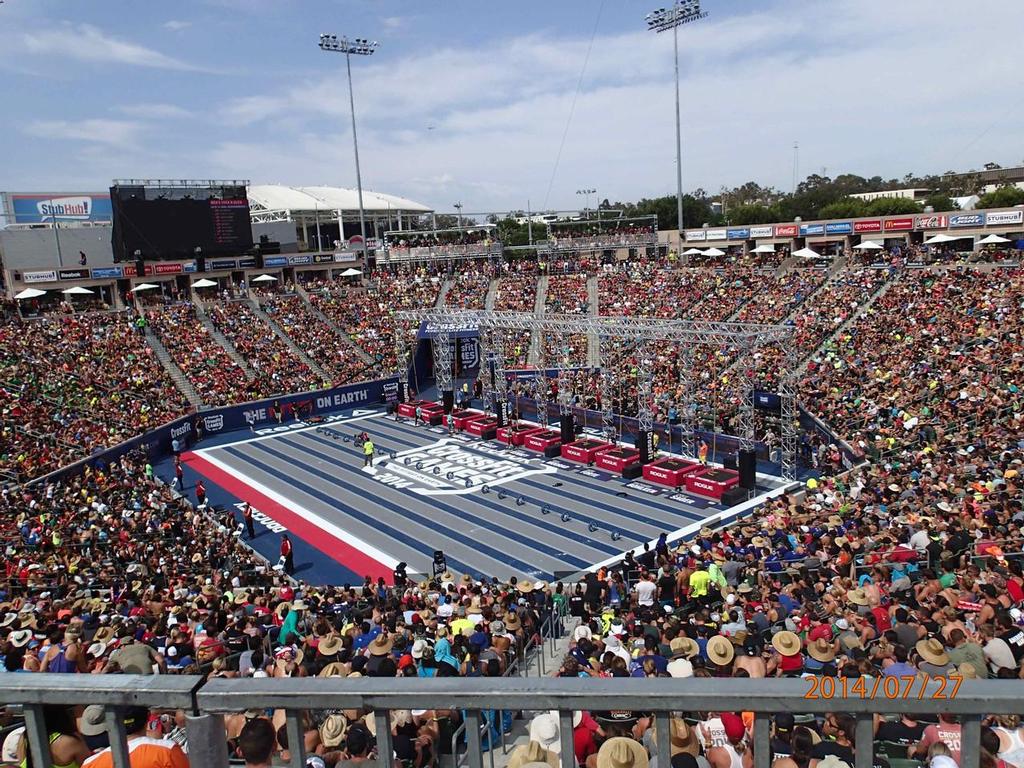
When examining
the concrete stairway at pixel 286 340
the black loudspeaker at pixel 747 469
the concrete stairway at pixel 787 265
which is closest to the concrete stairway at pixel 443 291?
the concrete stairway at pixel 286 340

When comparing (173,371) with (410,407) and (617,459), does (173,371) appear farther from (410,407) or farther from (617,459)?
(617,459)

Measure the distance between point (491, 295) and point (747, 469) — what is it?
95.5ft

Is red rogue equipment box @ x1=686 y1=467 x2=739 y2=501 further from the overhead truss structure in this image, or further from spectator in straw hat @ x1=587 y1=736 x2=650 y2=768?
spectator in straw hat @ x1=587 y1=736 x2=650 y2=768

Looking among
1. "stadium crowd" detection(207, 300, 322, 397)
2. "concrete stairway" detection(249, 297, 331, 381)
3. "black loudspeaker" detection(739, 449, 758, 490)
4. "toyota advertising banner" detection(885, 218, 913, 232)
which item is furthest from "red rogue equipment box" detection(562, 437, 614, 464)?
"toyota advertising banner" detection(885, 218, 913, 232)

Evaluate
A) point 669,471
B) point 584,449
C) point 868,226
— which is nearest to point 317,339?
point 584,449

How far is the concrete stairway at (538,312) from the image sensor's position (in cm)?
3947

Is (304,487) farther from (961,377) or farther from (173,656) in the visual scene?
(961,377)

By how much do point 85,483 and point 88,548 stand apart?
6506 millimetres

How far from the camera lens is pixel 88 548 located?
17.0m

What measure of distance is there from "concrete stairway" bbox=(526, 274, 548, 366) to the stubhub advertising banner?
30.5 metres

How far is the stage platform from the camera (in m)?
19.2

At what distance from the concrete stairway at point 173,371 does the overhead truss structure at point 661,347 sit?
10285mm

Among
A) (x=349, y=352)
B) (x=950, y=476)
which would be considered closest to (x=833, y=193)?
(x=349, y=352)
